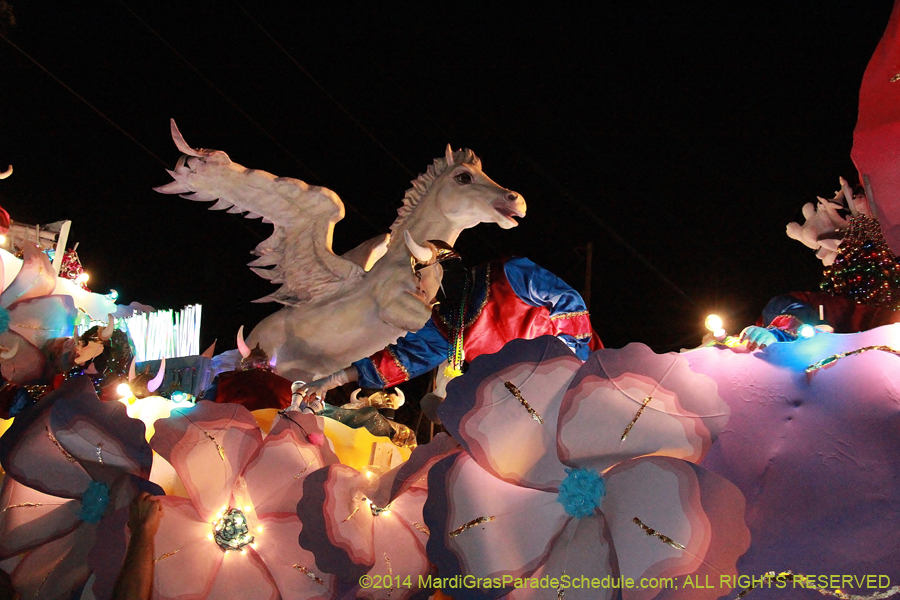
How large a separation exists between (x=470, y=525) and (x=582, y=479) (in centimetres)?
18

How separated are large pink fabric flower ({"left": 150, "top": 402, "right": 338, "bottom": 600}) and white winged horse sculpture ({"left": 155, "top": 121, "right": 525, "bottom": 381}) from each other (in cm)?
87

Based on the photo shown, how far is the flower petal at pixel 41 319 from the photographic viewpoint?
207 centimetres

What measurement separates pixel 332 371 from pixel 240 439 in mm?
974

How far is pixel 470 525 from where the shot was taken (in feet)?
3.72

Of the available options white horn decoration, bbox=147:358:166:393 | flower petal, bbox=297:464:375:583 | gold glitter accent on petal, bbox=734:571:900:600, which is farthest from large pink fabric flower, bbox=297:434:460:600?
white horn decoration, bbox=147:358:166:393

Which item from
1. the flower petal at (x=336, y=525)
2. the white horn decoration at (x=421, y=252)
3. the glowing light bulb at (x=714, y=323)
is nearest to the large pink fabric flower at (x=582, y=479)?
the flower petal at (x=336, y=525)

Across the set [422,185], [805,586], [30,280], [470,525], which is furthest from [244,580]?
[422,185]

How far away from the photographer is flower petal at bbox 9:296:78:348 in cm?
207

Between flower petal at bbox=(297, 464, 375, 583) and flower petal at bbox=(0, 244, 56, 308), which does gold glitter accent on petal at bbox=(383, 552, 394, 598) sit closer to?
flower petal at bbox=(297, 464, 375, 583)

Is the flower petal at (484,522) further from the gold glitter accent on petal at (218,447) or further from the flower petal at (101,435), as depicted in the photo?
the flower petal at (101,435)

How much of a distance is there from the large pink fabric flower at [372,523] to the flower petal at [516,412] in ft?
0.32

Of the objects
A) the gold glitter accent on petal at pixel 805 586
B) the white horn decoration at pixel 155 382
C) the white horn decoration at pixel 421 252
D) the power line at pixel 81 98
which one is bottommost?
the gold glitter accent on petal at pixel 805 586

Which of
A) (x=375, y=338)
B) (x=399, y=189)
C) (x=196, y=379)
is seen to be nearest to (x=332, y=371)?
(x=375, y=338)

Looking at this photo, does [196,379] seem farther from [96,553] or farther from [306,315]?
[96,553]
